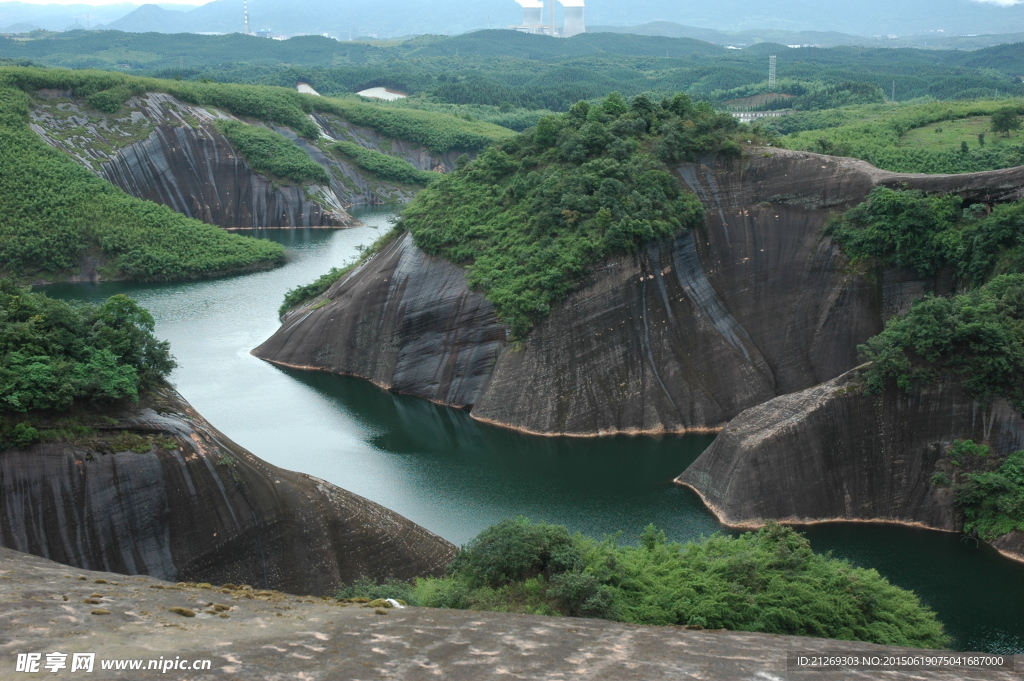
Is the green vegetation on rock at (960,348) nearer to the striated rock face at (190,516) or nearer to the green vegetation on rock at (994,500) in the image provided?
the green vegetation on rock at (994,500)

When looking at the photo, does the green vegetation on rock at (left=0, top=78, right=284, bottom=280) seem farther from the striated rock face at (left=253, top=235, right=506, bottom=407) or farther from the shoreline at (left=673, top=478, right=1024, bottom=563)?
the shoreline at (left=673, top=478, right=1024, bottom=563)

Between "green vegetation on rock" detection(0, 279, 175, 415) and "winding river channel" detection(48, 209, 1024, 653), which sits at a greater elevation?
"green vegetation on rock" detection(0, 279, 175, 415)

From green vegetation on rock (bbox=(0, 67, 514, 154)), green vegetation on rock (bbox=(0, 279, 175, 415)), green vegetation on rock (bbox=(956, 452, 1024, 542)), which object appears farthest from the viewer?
green vegetation on rock (bbox=(0, 67, 514, 154))

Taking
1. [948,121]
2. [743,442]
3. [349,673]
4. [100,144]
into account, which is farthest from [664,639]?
[100,144]

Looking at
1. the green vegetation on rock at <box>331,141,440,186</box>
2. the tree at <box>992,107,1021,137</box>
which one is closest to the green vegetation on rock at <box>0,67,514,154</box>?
the green vegetation on rock at <box>331,141,440,186</box>

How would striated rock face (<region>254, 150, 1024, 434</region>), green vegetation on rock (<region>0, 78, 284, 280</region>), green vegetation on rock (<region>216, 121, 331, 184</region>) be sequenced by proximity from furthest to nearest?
1. green vegetation on rock (<region>216, 121, 331, 184</region>)
2. green vegetation on rock (<region>0, 78, 284, 280</region>)
3. striated rock face (<region>254, 150, 1024, 434</region>)

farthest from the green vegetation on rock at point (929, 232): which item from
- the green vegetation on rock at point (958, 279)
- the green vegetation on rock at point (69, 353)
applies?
the green vegetation on rock at point (69, 353)

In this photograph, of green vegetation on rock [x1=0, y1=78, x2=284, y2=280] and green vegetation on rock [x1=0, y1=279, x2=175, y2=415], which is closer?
green vegetation on rock [x1=0, y1=279, x2=175, y2=415]
